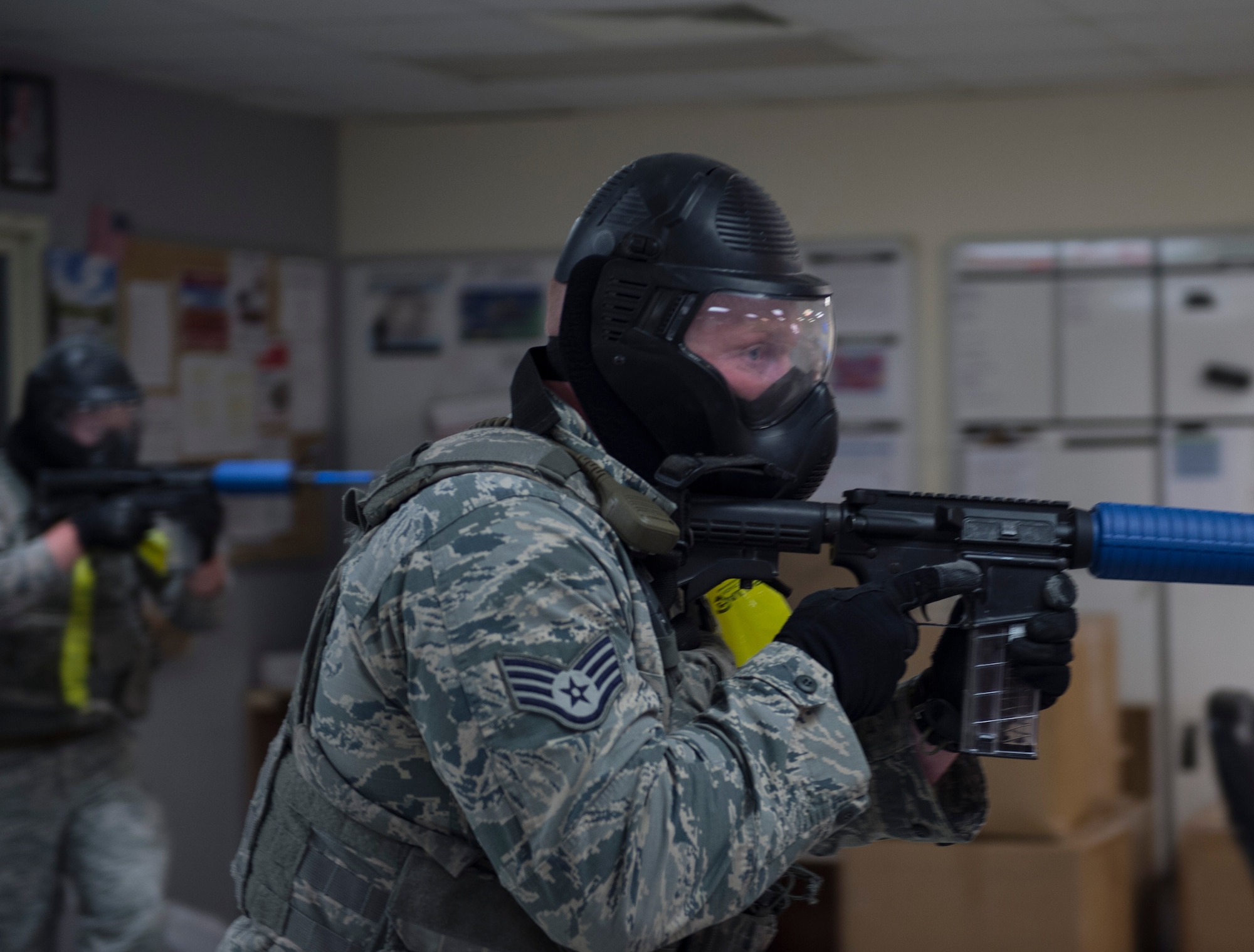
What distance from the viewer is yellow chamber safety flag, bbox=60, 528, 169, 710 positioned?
108 inches

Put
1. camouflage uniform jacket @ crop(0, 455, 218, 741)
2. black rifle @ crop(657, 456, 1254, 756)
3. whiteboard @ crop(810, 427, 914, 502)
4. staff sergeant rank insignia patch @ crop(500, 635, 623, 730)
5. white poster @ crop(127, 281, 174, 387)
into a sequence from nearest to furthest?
staff sergeant rank insignia patch @ crop(500, 635, 623, 730)
black rifle @ crop(657, 456, 1254, 756)
camouflage uniform jacket @ crop(0, 455, 218, 741)
white poster @ crop(127, 281, 174, 387)
whiteboard @ crop(810, 427, 914, 502)

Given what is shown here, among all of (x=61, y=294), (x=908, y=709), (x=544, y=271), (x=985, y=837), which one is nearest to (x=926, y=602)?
(x=908, y=709)

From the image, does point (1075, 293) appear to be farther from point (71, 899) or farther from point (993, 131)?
point (71, 899)

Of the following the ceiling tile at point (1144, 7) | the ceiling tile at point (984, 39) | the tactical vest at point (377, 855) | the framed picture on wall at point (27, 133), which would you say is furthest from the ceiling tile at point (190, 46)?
the tactical vest at point (377, 855)

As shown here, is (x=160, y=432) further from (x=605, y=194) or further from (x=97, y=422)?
(x=605, y=194)

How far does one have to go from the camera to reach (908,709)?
51.6 inches

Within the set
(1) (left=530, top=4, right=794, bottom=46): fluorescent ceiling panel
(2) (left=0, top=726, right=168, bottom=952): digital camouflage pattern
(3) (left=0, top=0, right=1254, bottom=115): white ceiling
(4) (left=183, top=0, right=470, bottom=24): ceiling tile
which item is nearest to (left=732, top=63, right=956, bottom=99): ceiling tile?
(3) (left=0, top=0, right=1254, bottom=115): white ceiling

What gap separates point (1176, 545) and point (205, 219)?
126 inches

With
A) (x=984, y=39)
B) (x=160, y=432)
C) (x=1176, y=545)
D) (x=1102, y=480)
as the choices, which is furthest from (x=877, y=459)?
(x=1176, y=545)

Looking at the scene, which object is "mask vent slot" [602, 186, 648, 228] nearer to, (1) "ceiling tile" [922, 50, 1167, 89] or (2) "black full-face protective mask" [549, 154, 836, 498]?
(2) "black full-face protective mask" [549, 154, 836, 498]

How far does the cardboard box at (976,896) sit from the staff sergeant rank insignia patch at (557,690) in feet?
7.38

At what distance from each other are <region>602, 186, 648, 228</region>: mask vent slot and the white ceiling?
6.13 feet

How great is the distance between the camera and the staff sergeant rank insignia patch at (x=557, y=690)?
0.93 m

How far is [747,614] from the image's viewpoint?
134 centimetres
